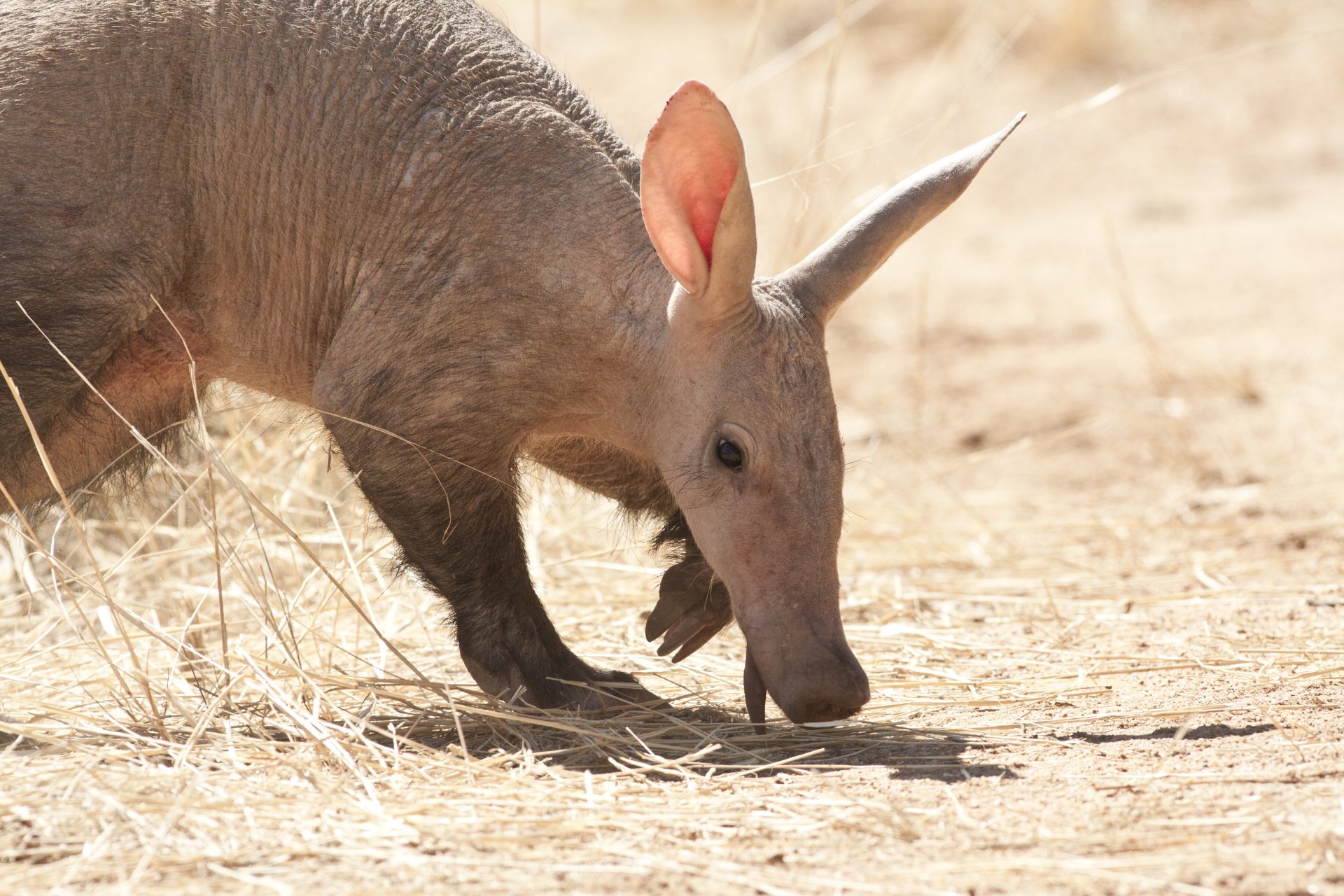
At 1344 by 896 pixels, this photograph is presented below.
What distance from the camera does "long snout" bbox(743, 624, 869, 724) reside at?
3213 millimetres

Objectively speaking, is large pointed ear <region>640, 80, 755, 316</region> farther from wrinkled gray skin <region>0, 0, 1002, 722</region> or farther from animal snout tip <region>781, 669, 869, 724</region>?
animal snout tip <region>781, 669, 869, 724</region>

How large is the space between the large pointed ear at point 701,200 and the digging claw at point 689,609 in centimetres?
81

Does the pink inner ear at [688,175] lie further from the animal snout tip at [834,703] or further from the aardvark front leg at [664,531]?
the animal snout tip at [834,703]

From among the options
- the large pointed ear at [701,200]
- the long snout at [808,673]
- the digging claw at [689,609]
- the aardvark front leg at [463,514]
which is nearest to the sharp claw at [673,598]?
the digging claw at [689,609]

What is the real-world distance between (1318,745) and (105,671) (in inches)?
117

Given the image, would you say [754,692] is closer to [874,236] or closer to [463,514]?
[463,514]

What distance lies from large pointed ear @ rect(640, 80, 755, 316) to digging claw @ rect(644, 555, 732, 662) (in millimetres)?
809

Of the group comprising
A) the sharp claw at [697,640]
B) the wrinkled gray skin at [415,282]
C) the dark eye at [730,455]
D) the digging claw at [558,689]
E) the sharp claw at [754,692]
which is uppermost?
the wrinkled gray skin at [415,282]

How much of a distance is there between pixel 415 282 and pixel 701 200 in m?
0.71

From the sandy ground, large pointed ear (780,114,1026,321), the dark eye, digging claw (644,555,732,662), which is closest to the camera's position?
the sandy ground

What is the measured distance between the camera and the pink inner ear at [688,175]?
3180 millimetres

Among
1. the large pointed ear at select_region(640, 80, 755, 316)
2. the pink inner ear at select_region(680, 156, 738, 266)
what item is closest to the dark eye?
the large pointed ear at select_region(640, 80, 755, 316)

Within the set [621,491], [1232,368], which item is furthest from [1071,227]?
[621,491]

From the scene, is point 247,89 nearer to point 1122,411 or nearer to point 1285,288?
point 1122,411
